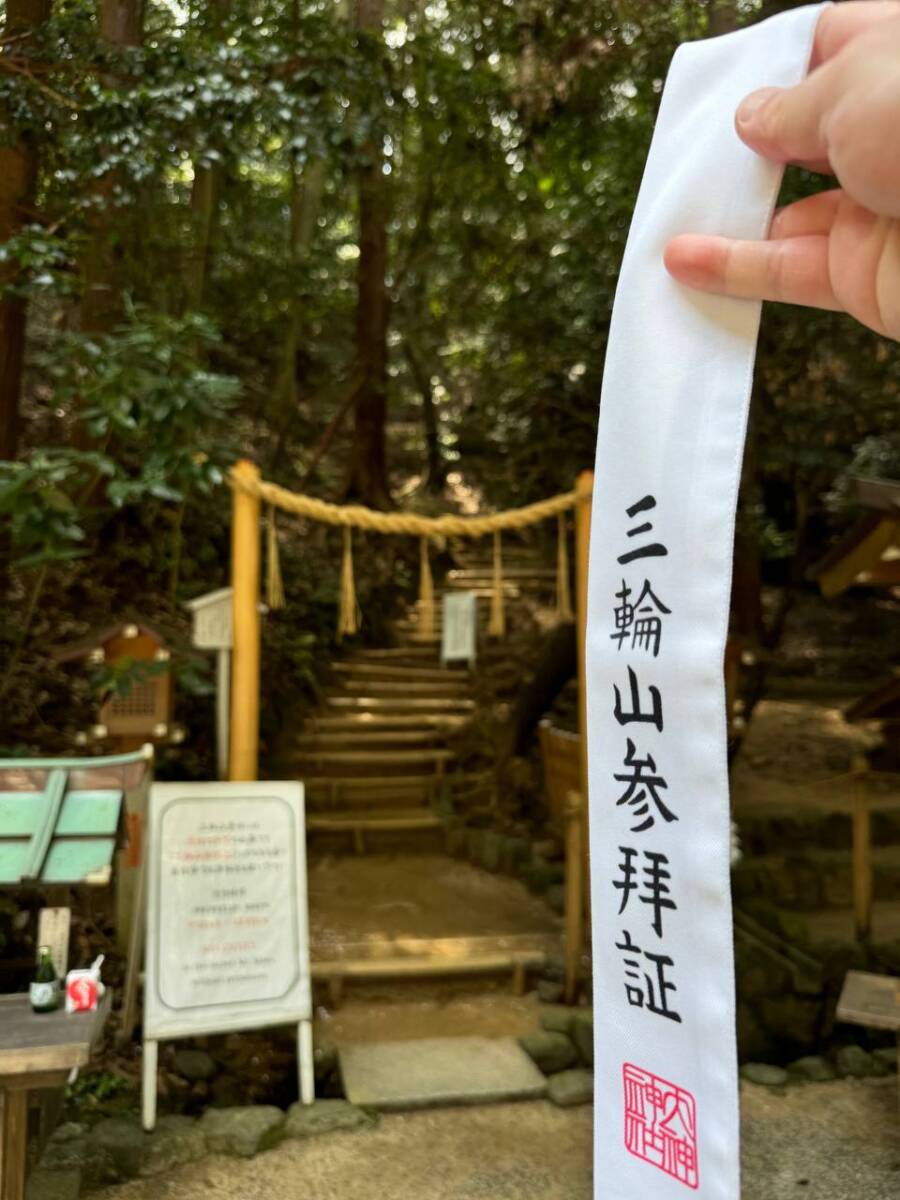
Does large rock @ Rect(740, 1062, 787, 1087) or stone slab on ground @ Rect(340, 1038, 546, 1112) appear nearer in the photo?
stone slab on ground @ Rect(340, 1038, 546, 1112)

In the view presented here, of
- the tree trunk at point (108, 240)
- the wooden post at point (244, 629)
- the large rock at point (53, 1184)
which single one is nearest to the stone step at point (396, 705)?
the tree trunk at point (108, 240)

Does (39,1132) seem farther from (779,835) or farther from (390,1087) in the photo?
(779,835)

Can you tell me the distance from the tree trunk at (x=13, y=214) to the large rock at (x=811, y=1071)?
5116mm

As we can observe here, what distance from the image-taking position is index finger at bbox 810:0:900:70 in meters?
1.32

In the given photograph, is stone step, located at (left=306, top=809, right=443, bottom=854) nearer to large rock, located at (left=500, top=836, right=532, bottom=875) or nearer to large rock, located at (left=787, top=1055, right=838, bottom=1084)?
large rock, located at (left=500, top=836, right=532, bottom=875)

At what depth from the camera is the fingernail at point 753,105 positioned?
1.47 m

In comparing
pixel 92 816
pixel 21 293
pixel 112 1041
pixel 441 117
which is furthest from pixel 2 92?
pixel 112 1041

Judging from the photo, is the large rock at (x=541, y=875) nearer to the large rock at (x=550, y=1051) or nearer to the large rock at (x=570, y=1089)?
the large rock at (x=550, y=1051)

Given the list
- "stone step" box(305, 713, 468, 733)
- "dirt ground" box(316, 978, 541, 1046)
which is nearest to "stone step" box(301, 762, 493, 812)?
"stone step" box(305, 713, 468, 733)

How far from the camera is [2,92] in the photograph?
451 cm

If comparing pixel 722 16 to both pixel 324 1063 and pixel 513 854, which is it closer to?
pixel 513 854

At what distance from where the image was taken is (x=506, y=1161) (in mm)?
3854

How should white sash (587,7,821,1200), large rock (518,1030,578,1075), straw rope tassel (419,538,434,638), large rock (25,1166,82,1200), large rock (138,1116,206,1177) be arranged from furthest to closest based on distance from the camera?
straw rope tassel (419,538,434,638) < large rock (518,1030,578,1075) < large rock (138,1116,206,1177) < large rock (25,1166,82,1200) < white sash (587,7,821,1200)

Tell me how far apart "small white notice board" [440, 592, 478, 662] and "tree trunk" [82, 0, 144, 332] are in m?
3.15
